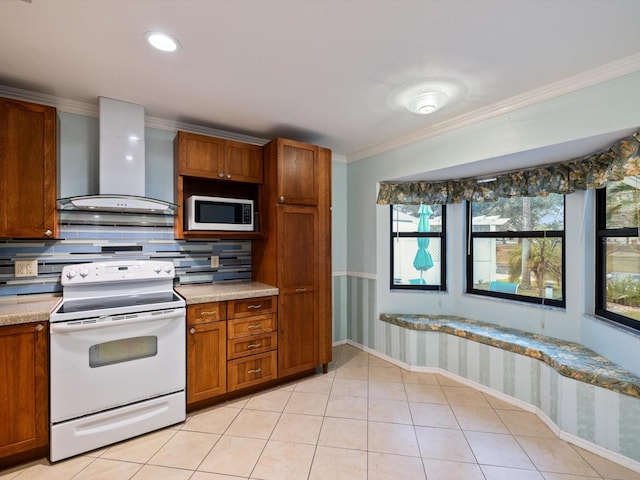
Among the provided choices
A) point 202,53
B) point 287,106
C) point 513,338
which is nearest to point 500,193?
point 513,338

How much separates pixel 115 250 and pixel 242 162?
50.8 inches

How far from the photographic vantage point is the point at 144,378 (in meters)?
2.10

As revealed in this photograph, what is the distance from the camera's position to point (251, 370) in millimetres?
2600

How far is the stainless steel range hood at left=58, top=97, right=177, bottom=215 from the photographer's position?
2.31 meters

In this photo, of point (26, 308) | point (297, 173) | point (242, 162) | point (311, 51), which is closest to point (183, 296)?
point (26, 308)

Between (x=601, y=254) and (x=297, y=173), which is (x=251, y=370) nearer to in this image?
(x=297, y=173)

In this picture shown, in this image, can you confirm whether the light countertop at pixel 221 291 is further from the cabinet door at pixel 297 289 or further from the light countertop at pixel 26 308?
the light countertop at pixel 26 308

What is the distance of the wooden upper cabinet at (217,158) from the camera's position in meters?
2.60

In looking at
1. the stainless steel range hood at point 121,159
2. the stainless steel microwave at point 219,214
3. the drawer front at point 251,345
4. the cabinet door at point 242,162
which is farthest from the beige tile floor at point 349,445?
the cabinet door at point 242,162

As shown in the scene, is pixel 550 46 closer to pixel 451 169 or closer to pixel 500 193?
pixel 451 169

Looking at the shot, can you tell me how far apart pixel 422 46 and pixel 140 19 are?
143 centimetres

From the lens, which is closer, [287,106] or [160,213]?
[287,106]

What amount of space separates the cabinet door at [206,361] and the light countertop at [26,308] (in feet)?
2.80

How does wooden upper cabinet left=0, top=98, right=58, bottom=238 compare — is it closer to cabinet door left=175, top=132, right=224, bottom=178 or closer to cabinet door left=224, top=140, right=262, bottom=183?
cabinet door left=175, top=132, right=224, bottom=178
